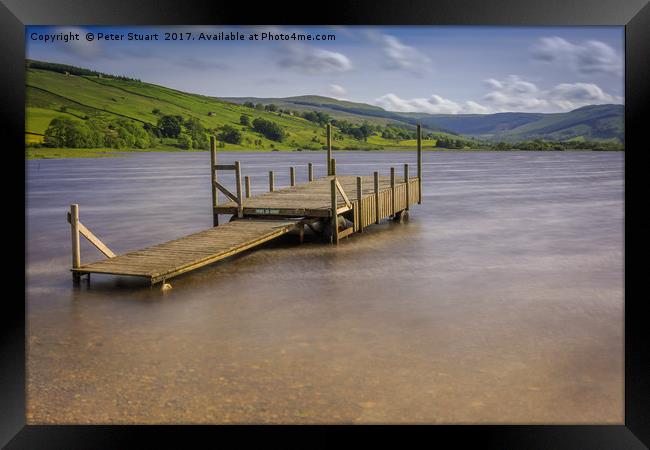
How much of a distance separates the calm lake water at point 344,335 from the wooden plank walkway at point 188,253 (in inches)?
16.4

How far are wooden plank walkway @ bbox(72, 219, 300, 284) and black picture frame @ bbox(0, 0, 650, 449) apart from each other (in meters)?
8.01

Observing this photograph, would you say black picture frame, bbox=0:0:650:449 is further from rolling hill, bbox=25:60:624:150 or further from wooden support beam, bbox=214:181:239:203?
rolling hill, bbox=25:60:624:150

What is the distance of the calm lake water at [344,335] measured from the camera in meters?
7.32

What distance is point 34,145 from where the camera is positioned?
286ft

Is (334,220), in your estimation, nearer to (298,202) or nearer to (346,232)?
(346,232)

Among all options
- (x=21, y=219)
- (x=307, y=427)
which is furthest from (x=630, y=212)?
→ (x=21, y=219)

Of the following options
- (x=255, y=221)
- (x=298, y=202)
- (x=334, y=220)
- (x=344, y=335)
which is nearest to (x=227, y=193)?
(x=255, y=221)

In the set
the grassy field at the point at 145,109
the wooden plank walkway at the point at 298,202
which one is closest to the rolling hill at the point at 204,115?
the grassy field at the point at 145,109

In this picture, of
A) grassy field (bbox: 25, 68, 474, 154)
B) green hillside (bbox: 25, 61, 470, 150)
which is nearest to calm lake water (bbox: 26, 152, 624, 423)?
green hillside (bbox: 25, 61, 470, 150)

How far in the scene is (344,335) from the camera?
1029cm

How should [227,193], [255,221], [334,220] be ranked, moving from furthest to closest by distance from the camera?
[227,193] → [334,220] → [255,221]

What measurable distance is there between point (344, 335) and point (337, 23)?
6323 mm

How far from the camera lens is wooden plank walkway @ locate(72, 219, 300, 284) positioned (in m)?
13.2

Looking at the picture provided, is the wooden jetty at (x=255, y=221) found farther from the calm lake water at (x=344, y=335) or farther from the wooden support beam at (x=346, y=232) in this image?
the calm lake water at (x=344, y=335)
